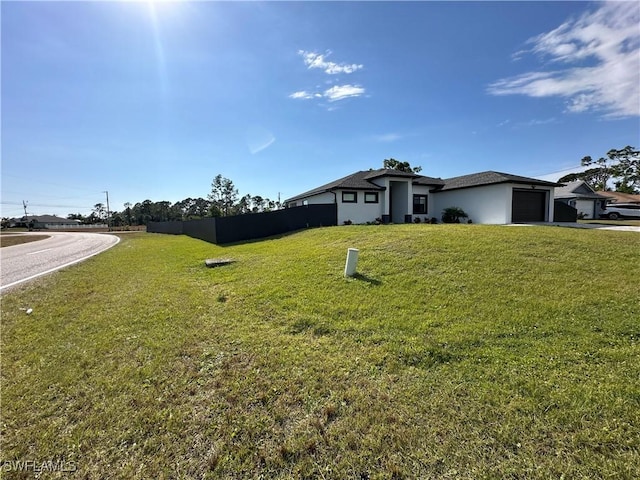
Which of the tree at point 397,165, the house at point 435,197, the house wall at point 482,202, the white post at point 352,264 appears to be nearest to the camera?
the white post at point 352,264

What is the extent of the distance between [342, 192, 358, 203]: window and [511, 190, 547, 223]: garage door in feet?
30.9

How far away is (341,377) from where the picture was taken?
308 centimetres

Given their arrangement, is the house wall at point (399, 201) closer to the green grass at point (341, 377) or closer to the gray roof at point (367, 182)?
the gray roof at point (367, 182)

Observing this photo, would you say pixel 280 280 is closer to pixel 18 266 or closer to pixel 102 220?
pixel 18 266

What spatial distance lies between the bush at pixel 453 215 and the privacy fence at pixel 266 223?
306 inches

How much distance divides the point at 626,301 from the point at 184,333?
6.95 m

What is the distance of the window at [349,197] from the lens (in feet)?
61.9

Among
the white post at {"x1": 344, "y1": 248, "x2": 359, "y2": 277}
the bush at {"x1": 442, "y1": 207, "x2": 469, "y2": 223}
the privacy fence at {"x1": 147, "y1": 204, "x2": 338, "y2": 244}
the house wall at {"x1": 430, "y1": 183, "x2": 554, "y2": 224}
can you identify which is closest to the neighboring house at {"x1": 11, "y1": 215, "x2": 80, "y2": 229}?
the privacy fence at {"x1": 147, "y1": 204, "x2": 338, "y2": 244}

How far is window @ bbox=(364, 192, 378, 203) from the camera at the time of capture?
1955 cm

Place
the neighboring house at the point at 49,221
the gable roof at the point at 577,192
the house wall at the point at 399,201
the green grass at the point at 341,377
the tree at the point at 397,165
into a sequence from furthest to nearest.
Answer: the neighboring house at the point at 49,221 < the tree at the point at 397,165 < the gable roof at the point at 577,192 < the house wall at the point at 399,201 < the green grass at the point at 341,377

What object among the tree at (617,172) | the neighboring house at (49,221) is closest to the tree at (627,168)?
the tree at (617,172)

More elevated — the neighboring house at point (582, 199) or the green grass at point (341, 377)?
the neighboring house at point (582, 199)

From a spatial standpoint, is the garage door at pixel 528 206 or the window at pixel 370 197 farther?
the window at pixel 370 197

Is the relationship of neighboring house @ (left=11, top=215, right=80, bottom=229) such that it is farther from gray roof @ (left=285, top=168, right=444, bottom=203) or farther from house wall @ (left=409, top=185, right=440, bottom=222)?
house wall @ (left=409, top=185, right=440, bottom=222)
